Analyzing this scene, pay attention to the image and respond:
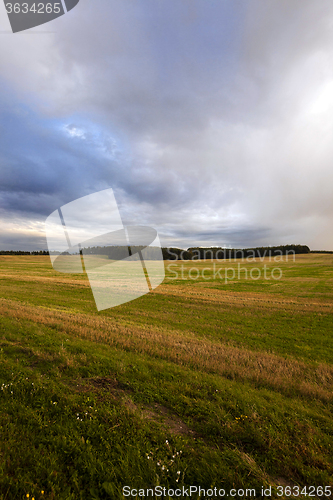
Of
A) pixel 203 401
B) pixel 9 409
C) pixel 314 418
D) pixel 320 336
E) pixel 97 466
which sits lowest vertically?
pixel 320 336

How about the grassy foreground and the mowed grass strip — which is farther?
the mowed grass strip

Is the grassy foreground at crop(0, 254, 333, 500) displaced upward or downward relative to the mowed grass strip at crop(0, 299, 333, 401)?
upward

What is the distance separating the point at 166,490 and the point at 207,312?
17929 millimetres

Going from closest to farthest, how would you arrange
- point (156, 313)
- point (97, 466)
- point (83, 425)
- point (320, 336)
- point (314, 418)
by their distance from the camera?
1. point (97, 466)
2. point (83, 425)
3. point (314, 418)
4. point (320, 336)
5. point (156, 313)

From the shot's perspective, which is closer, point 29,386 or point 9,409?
point 9,409

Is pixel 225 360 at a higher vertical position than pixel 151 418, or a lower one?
lower

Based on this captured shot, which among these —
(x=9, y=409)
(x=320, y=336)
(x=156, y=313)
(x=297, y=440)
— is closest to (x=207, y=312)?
(x=156, y=313)

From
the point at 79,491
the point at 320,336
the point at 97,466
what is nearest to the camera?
the point at 79,491

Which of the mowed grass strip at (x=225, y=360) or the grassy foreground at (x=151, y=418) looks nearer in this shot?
the grassy foreground at (x=151, y=418)

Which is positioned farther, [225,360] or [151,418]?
[225,360]

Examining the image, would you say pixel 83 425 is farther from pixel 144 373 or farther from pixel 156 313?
pixel 156 313

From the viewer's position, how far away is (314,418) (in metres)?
5.22

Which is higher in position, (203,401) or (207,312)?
(203,401)

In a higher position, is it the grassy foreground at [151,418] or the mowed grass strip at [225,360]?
the grassy foreground at [151,418]
